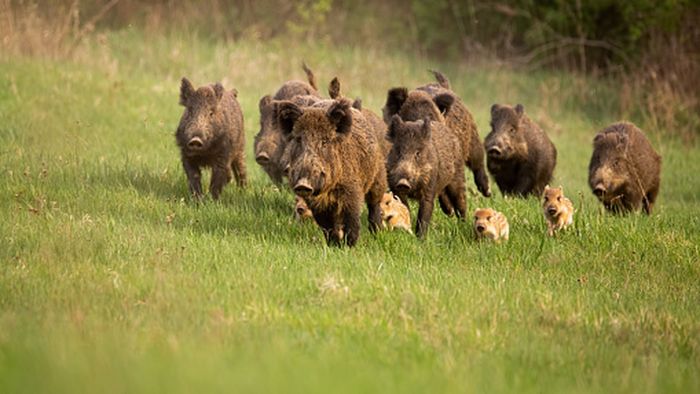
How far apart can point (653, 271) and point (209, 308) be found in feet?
13.5

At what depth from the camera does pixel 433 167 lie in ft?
34.1

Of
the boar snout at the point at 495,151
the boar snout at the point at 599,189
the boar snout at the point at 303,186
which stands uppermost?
the boar snout at the point at 303,186

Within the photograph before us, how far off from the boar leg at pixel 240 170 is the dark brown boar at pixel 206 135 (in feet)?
2.41

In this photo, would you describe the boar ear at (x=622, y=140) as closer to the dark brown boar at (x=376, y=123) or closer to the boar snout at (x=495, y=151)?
the boar snout at (x=495, y=151)

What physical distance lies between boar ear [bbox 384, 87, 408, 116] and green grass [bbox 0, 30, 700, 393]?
1435 millimetres

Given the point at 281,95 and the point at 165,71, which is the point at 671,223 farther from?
the point at 165,71

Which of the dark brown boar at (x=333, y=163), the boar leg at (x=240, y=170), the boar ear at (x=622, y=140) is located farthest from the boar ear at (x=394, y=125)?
the boar ear at (x=622, y=140)

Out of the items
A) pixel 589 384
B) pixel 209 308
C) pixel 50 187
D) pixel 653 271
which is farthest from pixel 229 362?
pixel 50 187

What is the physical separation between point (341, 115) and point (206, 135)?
113 inches

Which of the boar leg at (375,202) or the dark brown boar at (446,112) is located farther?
the dark brown boar at (446,112)

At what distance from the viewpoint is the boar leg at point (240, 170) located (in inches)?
515

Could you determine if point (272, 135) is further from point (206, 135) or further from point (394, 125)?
point (394, 125)

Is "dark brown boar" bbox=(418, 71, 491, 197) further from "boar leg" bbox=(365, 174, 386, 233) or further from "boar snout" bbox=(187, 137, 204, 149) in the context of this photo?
"boar snout" bbox=(187, 137, 204, 149)

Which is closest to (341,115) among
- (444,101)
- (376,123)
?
(376,123)
